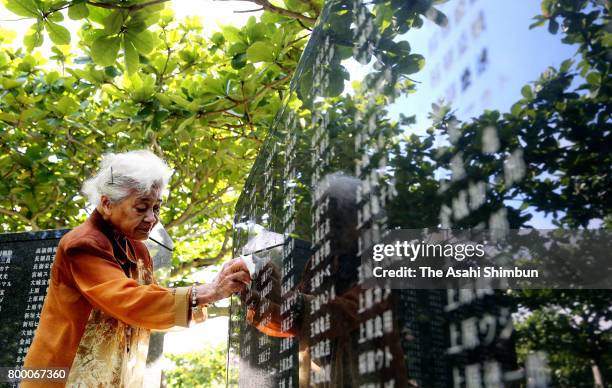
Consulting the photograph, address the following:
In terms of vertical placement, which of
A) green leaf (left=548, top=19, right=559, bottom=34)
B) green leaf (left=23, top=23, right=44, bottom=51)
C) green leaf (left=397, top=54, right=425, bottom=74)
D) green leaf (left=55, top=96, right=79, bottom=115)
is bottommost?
green leaf (left=548, top=19, right=559, bottom=34)

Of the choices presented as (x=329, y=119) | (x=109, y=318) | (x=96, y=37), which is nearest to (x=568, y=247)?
(x=329, y=119)

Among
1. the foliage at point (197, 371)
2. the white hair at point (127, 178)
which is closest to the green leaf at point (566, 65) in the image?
the white hair at point (127, 178)

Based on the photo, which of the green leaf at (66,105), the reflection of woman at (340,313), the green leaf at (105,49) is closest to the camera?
the reflection of woman at (340,313)

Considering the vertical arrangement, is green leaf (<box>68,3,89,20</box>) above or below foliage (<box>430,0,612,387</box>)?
above

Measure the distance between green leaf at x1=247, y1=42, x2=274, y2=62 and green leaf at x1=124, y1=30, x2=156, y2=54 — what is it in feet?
1.42

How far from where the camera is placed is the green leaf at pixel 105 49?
2.14 meters

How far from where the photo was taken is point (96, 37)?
2148mm

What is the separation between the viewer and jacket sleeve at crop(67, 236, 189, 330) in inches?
65.7

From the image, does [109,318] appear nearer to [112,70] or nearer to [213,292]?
[213,292]

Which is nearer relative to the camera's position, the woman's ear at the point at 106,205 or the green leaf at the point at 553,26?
the green leaf at the point at 553,26

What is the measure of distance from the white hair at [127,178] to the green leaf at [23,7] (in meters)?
0.69

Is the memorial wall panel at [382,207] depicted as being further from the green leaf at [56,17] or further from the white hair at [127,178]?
the green leaf at [56,17]

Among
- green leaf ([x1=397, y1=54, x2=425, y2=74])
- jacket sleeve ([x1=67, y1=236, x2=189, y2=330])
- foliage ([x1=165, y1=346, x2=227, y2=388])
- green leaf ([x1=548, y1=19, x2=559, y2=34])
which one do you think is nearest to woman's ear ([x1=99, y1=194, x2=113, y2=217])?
jacket sleeve ([x1=67, y1=236, x2=189, y2=330])

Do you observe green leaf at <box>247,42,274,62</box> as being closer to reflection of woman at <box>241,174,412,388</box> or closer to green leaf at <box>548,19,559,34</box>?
reflection of woman at <box>241,174,412,388</box>
